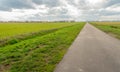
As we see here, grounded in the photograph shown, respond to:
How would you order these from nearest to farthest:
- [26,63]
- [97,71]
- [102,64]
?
1. [97,71]
2. [102,64]
3. [26,63]

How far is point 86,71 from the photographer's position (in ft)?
19.9

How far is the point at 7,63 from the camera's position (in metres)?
7.92

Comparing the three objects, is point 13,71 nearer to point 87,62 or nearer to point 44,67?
point 44,67

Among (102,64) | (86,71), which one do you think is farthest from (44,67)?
(102,64)

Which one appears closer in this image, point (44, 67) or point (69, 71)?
point (69, 71)

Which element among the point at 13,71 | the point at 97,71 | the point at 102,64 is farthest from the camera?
the point at 102,64

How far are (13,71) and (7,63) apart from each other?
1.52 m

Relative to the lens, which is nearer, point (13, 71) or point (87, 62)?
point (13, 71)

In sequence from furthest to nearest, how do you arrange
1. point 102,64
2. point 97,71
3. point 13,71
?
point 102,64
point 13,71
point 97,71

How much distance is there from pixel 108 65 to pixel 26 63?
3.58 meters

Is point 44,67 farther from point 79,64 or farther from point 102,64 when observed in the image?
point 102,64

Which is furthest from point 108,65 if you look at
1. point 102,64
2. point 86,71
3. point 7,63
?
point 7,63

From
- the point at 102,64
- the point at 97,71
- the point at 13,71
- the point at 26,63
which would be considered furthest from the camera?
the point at 26,63

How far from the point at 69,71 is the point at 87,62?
1.54 meters
